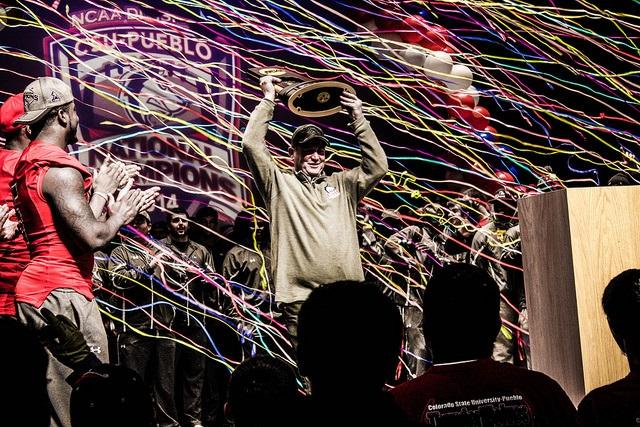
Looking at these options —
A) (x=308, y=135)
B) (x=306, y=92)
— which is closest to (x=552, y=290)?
(x=308, y=135)

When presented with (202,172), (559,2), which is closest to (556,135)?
(559,2)

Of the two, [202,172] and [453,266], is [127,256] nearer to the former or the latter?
[202,172]

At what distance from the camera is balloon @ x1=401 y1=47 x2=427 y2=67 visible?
668cm

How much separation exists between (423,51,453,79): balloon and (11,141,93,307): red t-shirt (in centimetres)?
405

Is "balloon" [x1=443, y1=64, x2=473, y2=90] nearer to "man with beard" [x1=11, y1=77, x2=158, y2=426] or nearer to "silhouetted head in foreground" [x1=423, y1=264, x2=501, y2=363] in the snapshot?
"man with beard" [x1=11, y1=77, x2=158, y2=426]

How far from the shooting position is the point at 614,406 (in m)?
2.21

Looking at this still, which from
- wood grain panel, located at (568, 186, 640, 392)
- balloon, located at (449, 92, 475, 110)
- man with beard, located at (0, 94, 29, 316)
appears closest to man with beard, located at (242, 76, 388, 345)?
man with beard, located at (0, 94, 29, 316)

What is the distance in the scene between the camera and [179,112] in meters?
7.78

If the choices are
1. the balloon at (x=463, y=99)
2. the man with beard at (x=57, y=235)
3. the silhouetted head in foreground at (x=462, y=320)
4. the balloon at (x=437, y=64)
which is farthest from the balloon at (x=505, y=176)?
the silhouetted head in foreground at (x=462, y=320)

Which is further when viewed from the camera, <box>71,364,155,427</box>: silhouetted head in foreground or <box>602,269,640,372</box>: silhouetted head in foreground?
<box>602,269,640,372</box>: silhouetted head in foreground

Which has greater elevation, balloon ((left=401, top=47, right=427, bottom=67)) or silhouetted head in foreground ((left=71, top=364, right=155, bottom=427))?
balloon ((left=401, top=47, right=427, bottom=67))

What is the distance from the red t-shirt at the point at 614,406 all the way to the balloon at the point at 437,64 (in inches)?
185

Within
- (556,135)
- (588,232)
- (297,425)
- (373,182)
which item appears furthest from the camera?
(556,135)

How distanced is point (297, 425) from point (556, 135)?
7.32m
